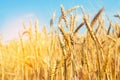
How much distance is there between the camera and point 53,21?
178 centimetres

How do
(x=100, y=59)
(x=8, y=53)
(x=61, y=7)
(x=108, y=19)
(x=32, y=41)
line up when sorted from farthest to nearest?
(x=8, y=53)
(x=32, y=41)
(x=108, y=19)
(x=61, y=7)
(x=100, y=59)

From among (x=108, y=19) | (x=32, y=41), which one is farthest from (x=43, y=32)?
(x=108, y=19)

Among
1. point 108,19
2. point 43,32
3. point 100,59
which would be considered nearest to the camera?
point 100,59

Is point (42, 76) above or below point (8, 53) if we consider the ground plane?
below

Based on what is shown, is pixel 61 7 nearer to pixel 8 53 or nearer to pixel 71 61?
pixel 71 61

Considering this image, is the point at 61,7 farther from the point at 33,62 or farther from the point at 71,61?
the point at 33,62

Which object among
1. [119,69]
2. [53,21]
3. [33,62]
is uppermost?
[53,21]

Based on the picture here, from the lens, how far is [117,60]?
1.66 m

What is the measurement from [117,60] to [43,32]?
1127 mm

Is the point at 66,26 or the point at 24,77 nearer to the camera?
the point at 66,26

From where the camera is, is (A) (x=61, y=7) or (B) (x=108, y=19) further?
(B) (x=108, y=19)

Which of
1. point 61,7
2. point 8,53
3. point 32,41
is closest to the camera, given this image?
point 61,7

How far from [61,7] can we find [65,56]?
0.26 meters

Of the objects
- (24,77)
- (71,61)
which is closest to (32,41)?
(24,77)
